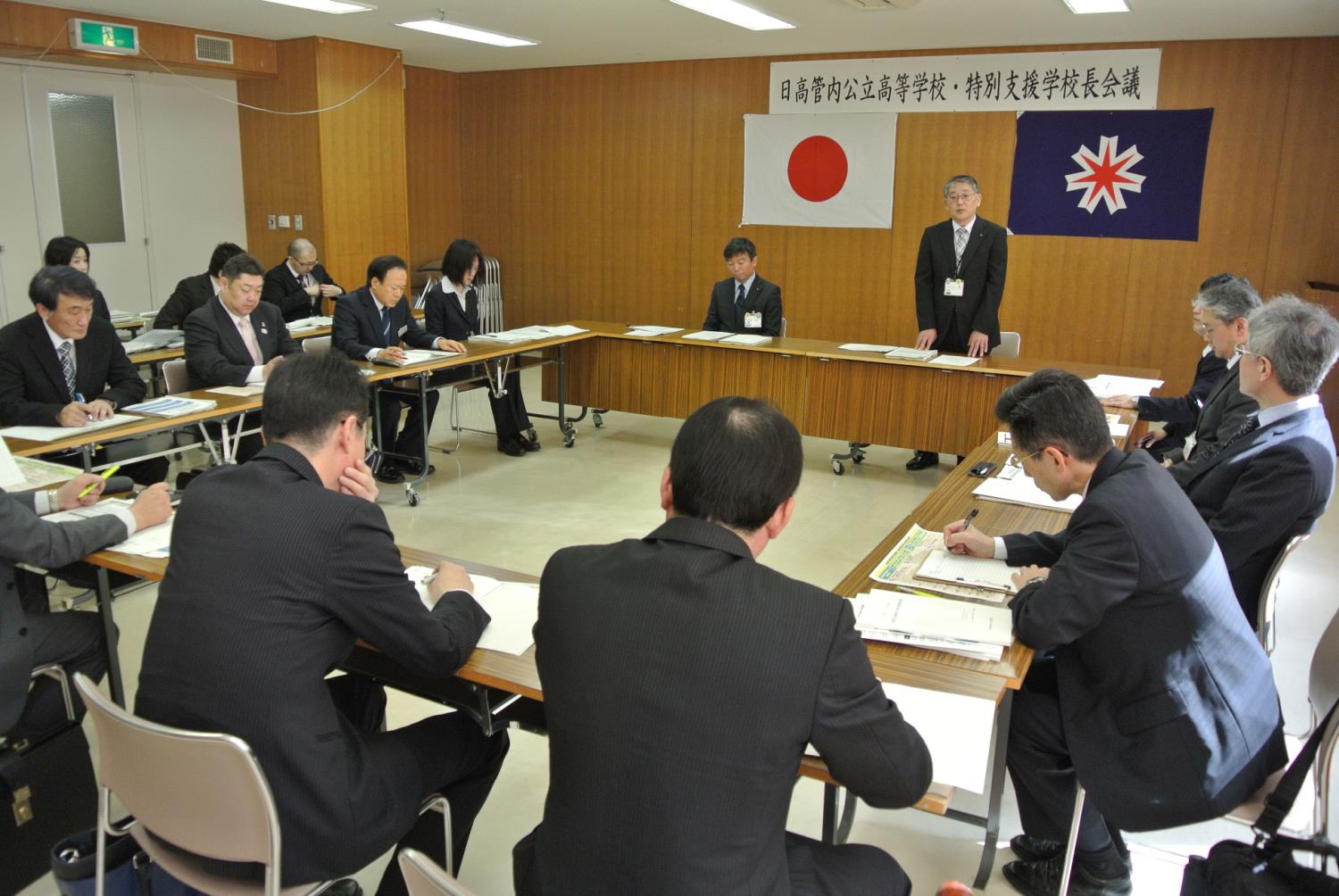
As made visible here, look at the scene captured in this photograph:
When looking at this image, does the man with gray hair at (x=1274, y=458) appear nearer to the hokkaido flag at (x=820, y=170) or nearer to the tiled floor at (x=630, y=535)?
the tiled floor at (x=630, y=535)

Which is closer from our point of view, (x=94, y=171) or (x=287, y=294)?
(x=287, y=294)

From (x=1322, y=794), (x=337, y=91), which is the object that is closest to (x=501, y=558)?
(x=1322, y=794)

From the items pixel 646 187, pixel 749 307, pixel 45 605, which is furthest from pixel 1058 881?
pixel 646 187

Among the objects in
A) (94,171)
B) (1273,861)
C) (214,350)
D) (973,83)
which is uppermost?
(973,83)

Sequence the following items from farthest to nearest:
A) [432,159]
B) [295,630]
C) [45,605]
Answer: [432,159], [45,605], [295,630]

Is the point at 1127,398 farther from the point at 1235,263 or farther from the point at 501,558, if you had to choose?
the point at 1235,263

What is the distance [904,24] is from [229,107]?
5508 millimetres

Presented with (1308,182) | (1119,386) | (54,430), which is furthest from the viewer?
(1308,182)

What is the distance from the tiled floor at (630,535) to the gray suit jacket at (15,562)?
20.7 inches

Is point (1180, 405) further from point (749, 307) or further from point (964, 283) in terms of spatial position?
point (749, 307)

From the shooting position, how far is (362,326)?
18.2 ft

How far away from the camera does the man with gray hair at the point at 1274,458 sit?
2.43m

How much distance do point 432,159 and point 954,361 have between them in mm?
6248

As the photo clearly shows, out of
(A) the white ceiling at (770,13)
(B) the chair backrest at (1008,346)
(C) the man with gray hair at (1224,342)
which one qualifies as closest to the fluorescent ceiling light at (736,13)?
(A) the white ceiling at (770,13)
